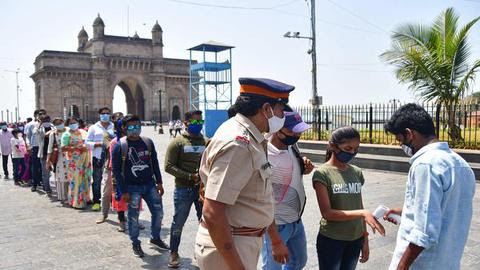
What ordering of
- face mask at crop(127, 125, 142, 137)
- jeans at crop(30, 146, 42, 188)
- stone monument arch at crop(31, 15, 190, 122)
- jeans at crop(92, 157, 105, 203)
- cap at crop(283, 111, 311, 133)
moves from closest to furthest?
cap at crop(283, 111, 311, 133), face mask at crop(127, 125, 142, 137), jeans at crop(92, 157, 105, 203), jeans at crop(30, 146, 42, 188), stone monument arch at crop(31, 15, 190, 122)

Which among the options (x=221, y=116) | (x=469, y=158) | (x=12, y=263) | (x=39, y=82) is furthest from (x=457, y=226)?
(x=39, y=82)

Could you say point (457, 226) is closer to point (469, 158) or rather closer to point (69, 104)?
point (469, 158)

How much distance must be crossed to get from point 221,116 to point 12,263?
2472cm

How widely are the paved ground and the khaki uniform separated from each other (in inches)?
100

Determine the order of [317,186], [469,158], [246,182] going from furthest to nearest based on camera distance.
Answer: [469,158]
[317,186]
[246,182]

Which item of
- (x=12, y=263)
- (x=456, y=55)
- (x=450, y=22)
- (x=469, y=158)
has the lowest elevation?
(x=12, y=263)

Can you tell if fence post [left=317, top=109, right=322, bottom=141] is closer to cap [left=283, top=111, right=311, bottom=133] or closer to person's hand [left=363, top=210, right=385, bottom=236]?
cap [left=283, top=111, right=311, bottom=133]

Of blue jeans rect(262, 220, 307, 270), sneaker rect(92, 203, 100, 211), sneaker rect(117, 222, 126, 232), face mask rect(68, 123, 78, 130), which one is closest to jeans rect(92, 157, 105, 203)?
sneaker rect(92, 203, 100, 211)

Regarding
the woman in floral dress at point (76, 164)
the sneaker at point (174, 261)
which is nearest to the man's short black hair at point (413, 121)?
the sneaker at point (174, 261)

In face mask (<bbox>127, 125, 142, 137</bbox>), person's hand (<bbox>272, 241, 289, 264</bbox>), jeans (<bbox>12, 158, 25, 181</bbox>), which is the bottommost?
jeans (<bbox>12, 158, 25, 181</bbox>)

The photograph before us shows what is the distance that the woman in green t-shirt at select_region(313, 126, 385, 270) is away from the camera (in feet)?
9.81

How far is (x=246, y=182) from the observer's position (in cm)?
205

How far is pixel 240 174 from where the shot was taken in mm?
2027

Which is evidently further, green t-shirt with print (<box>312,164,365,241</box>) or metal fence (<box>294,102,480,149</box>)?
metal fence (<box>294,102,480,149</box>)
